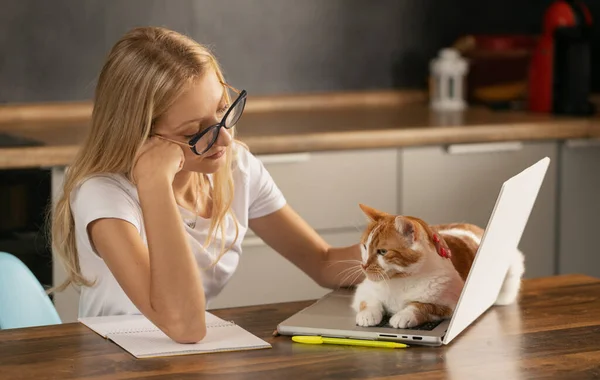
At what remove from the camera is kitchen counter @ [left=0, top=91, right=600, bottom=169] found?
2.98m

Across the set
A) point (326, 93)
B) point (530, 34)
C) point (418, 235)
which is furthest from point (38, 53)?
point (418, 235)

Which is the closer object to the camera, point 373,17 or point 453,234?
point 453,234

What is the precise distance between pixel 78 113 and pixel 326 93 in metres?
0.90

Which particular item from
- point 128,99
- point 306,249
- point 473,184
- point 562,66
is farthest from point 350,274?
point 562,66

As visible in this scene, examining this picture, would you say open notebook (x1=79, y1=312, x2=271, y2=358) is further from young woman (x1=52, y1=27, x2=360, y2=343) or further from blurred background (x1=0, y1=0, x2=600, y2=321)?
blurred background (x1=0, y1=0, x2=600, y2=321)

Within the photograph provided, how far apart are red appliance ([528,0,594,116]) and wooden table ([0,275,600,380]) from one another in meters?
1.92

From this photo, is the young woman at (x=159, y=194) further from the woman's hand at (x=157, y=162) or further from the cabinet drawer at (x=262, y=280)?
the cabinet drawer at (x=262, y=280)

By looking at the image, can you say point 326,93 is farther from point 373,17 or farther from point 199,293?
point 199,293

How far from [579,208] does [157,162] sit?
204 centimetres

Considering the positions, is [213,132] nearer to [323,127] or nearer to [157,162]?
[157,162]

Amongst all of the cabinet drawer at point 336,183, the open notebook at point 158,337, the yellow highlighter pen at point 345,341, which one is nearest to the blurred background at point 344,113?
the cabinet drawer at point 336,183

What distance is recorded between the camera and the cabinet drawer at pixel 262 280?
10.0 ft

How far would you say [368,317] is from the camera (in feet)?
5.24

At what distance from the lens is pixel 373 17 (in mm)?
3848
